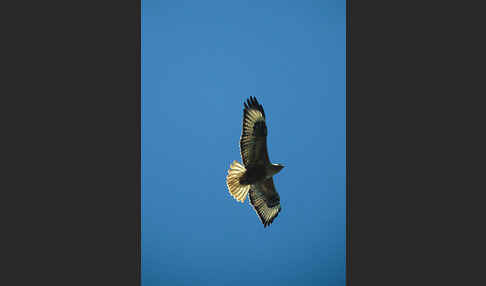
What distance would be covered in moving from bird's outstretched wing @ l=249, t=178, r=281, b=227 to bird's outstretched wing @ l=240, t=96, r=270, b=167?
0.40 metres

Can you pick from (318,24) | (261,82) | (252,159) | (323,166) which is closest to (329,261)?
(323,166)

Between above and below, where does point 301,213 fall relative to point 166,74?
below

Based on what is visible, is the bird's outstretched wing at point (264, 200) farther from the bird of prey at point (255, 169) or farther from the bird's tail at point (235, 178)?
the bird's tail at point (235, 178)

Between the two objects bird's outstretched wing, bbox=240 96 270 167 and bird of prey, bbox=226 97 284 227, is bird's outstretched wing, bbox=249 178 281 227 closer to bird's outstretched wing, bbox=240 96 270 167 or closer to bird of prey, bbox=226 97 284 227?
bird of prey, bbox=226 97 284 227

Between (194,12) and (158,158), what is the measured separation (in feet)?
5.79

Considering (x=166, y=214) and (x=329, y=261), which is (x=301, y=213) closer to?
(x=329, y=261)

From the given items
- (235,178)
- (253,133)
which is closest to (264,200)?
(235,178)

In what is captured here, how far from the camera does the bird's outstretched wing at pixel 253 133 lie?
308 centimetres

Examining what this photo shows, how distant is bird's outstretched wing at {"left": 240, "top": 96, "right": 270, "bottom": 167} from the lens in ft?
10.1

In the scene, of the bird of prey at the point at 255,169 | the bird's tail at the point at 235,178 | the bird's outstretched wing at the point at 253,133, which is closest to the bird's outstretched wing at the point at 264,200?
the bird of prey at the point at 255,169

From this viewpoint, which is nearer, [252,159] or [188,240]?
[252,159]

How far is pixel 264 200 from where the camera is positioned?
3494 millimetres

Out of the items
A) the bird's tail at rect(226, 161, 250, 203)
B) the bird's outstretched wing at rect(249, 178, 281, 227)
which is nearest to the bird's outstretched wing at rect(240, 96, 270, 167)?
the bird's tail at rect(226, 161, 250, 203)

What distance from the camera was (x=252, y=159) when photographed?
319cm
